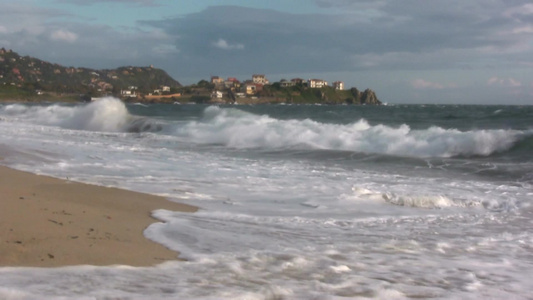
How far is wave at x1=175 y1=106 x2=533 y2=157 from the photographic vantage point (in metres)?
16.9

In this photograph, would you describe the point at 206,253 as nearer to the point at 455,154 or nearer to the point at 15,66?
the point at 455,154

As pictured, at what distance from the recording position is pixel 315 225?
6383 millimetres

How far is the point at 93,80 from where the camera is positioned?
563 ft

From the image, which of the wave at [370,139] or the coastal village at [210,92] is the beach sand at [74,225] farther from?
the coastal village at [210,92]

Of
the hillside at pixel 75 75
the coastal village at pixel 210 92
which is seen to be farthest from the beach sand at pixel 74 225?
the hillside at pixel 75 75

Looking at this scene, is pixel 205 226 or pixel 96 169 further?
pixel 96 169

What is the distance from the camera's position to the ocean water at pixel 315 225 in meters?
3.87

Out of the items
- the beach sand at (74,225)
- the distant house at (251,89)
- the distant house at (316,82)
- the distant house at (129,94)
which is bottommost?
the beach sand at (74,225)

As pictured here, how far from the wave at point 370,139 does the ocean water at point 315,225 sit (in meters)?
0.47

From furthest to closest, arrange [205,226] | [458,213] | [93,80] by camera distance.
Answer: [93,80], [458,213], [205,226]

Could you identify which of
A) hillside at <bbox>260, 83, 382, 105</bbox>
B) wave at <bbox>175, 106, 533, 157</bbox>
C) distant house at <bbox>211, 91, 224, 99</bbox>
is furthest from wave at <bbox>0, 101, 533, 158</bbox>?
hillside at <bbox>260, 83, 382, 105</bbox>

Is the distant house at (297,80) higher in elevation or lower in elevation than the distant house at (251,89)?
higher

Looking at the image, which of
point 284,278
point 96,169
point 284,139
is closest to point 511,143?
point 284,139

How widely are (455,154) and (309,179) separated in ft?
25.5
